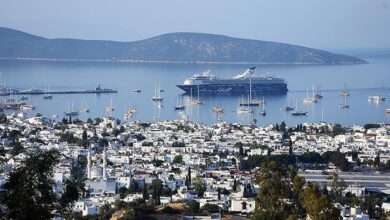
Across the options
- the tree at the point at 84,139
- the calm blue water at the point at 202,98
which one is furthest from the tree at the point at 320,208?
the calm blue water at the point at 202,98

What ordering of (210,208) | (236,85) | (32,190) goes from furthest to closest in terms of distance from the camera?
(236,85), (210,208), (32,190)

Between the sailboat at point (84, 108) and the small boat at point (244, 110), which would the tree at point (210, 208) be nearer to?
the small boat at point (244, 110)

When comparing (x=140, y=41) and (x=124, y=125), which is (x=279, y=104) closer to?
(x=124, y=125)

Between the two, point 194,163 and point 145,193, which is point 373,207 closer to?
point 145,193

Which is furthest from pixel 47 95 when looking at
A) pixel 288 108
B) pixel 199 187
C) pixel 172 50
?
pixel 172 50

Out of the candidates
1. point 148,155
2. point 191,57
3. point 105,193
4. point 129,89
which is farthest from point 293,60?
point 105,193

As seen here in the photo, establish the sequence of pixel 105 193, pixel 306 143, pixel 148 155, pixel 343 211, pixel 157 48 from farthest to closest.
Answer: pixel 157 48
pixel 306 143
pixel 148 155
pixel 105 193
pixel 343 211

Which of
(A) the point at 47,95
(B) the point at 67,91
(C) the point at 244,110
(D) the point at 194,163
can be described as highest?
(B) the point at 67,91
